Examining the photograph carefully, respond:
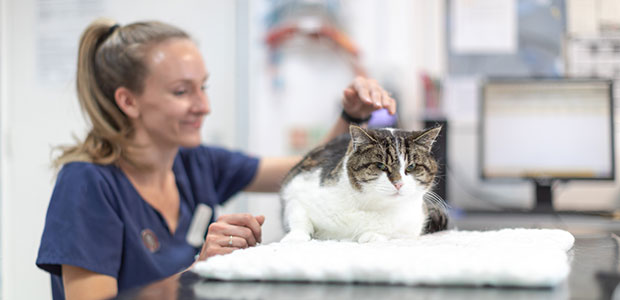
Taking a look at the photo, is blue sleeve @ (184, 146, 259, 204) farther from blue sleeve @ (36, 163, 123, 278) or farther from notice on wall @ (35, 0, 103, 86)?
notice on wall @ (35, 0, 103, 86)

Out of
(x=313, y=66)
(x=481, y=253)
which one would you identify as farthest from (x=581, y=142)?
(x=481, y=253)

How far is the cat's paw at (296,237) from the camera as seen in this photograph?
0.71 meters

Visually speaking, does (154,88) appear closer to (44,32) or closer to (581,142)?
(44,32)

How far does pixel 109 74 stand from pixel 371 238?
803 millimetres

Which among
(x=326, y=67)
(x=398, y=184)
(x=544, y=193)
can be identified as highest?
(x=326, y=67)

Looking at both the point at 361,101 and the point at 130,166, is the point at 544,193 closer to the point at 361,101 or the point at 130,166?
the point at 361,101

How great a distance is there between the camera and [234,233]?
759 millimetres

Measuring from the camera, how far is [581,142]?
7.09 ft

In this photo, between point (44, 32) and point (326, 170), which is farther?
point (44, 32)

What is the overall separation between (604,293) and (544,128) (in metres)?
1.91

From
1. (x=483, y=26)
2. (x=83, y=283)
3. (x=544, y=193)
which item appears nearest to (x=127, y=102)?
(x=83, y=283)

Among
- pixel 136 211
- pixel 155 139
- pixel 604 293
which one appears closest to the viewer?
pixel 604 293

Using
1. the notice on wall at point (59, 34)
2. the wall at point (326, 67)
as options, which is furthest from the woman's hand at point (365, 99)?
the notice on wall at point (59, 34)

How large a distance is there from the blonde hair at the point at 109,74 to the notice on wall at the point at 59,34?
1291 mm
